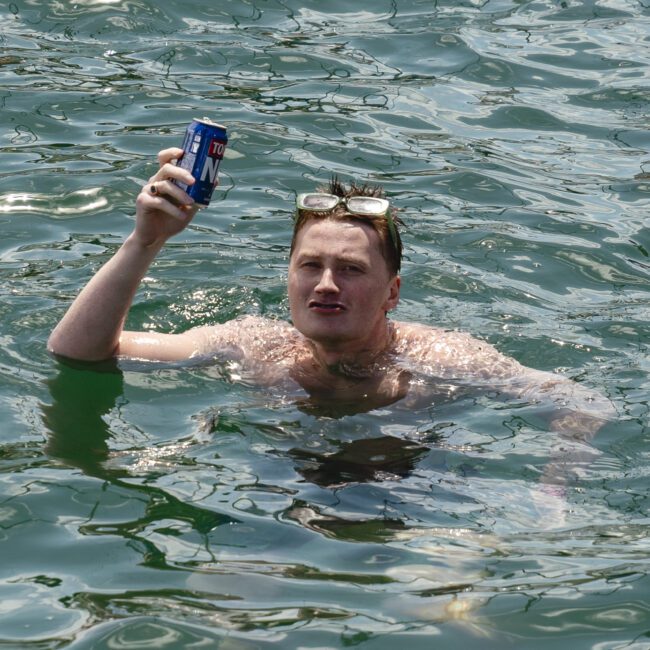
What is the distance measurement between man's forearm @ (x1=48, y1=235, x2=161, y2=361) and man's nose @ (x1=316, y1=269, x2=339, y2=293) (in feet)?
2.41

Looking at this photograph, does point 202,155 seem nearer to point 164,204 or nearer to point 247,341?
point 164,204

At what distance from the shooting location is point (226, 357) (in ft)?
22.7

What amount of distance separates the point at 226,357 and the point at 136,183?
288 cm

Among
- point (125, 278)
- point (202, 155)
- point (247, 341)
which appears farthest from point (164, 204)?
point (247, 341)

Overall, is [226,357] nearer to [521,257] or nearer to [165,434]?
[165,434]

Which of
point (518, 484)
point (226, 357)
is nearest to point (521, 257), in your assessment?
point (226, 357)

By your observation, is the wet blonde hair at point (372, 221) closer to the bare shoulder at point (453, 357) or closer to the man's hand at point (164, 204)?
the bare shoulder at point (453, 357)

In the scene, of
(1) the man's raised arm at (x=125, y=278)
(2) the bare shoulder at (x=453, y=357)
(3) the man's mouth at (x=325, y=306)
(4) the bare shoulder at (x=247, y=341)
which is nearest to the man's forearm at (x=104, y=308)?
(1) the man's raised arm at (x=125, y=278)

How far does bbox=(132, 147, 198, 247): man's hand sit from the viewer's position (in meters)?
5.80

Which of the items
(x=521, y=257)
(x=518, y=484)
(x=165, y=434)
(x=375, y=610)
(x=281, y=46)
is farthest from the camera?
(x=281, y=46)

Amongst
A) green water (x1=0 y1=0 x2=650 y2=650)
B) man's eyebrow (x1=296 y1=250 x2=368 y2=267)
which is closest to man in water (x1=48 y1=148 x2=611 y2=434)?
man's eyebrow (x1=296 y1=250 x2=368 y2=267)

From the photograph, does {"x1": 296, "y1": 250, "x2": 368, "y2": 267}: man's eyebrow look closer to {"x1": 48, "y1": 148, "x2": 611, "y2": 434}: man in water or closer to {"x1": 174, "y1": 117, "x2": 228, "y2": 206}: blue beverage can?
{"x1": 48, "y1": 148, "x2": 611, "y2": 434}: man in water

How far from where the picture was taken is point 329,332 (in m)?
6.27

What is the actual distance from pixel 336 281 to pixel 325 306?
0.13m
